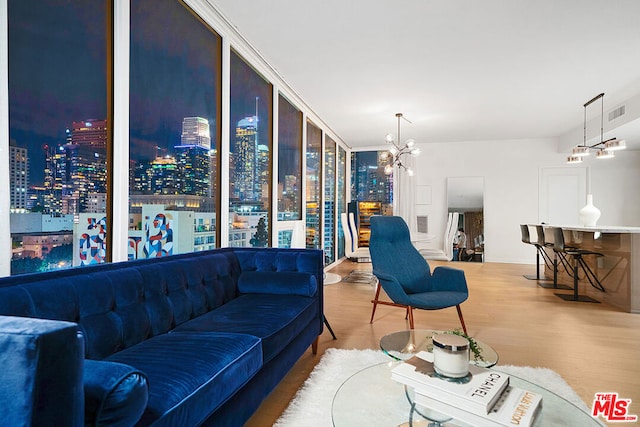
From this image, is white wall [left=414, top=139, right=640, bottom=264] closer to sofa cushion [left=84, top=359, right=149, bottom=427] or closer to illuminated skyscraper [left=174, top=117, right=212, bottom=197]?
illuminated skyscraper [left=174, top=117, right=212, bottom=197]

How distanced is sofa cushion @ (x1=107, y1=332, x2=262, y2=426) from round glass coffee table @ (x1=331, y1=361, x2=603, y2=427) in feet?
1.43

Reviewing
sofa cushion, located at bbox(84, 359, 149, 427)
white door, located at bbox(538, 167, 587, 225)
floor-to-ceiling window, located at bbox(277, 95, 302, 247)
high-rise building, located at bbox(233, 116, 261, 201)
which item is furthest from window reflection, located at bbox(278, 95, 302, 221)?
white door, located at bbox(538, 167, 587, 225)

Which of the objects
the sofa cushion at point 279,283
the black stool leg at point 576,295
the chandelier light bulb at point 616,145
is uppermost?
the chandelier light bulb at point 616,145

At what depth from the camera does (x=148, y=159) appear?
2.36 m

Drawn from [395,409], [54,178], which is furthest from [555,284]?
[54,178]

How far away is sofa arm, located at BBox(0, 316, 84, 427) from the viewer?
31.1 inches

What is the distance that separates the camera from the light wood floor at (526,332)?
221cm

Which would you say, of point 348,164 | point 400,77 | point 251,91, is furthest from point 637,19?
point 348,164

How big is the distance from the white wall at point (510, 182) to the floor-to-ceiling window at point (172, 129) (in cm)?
568

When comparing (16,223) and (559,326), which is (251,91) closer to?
(16,223)

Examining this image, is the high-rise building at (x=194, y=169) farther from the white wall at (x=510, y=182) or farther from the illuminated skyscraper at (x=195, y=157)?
the white wall at (x=510, y=182)

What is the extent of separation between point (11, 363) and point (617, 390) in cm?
301

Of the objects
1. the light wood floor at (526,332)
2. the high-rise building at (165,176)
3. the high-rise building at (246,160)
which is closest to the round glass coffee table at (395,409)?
the light wood floor at (526,332)

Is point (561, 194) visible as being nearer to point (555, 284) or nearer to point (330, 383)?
point (555, 284)
